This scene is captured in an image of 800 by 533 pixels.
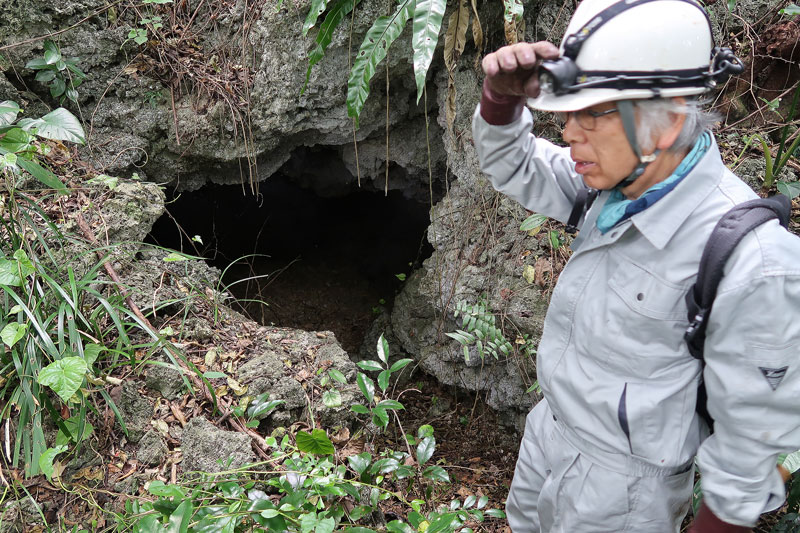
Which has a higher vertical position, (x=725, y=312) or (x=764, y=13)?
(x=764, y=13)

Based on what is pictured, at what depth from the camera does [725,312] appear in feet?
3.67

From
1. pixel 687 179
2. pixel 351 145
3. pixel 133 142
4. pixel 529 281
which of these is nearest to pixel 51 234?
pixel 133 142

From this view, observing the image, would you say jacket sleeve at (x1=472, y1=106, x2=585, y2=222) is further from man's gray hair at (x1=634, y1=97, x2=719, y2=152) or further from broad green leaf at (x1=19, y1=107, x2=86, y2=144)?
broad green leaf at (x1=19, y1=107, x2=86, y2=144)

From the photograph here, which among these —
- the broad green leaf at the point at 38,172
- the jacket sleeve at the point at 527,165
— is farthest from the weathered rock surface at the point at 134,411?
the jacket sleeve at the point at 527,165

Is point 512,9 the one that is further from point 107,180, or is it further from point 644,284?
point 107,180

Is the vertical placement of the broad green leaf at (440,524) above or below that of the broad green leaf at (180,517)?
below

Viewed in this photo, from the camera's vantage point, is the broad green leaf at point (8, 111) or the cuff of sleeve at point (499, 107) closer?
the cuff of sleeve at point (499, 107)

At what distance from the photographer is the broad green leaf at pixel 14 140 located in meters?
2.25

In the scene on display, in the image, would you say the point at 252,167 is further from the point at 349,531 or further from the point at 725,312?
the point at 725,312

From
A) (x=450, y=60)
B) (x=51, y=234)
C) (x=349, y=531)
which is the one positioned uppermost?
(x=450, y=60)

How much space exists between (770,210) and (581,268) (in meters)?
0.44

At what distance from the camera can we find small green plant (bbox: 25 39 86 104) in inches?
121

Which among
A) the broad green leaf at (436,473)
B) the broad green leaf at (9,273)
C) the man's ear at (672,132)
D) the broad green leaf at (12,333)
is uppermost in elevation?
the man's ear at (672,132)

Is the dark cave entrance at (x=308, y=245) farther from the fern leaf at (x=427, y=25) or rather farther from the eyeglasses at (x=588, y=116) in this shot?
the eyeglasses at (x=588, y=116)
